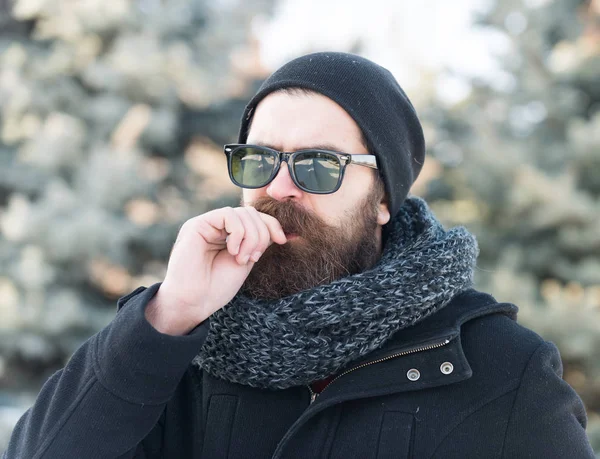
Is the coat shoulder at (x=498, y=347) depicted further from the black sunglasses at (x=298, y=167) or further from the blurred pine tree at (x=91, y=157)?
the blurred pine tree at (x=91, y=157)

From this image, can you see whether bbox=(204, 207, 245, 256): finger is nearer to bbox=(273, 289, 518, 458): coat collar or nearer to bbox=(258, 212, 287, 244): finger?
bbox=(258, 212, 287, 244): finger

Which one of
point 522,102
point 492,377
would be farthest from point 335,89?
point 522,102

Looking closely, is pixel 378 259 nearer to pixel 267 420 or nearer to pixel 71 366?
pixel 267 420

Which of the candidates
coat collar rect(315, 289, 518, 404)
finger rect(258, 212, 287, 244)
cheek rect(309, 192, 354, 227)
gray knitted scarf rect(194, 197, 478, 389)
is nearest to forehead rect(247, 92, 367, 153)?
cheek rect(309, 192, 354, 227)

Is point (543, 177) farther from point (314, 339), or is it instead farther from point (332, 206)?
point (314, 339)

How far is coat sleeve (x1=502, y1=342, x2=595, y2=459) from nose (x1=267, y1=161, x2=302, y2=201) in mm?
800

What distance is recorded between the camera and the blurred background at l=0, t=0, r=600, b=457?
5145 millimetres

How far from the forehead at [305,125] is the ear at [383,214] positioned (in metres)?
0.23

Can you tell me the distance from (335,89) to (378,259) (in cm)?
58

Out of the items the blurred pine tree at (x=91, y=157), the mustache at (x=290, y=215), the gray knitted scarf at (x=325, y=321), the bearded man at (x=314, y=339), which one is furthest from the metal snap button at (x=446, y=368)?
the blurred pine tree at (x=91, y=157)

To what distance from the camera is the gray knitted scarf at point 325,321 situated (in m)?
1.76

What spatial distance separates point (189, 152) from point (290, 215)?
587cm

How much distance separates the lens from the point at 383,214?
7.22 ft

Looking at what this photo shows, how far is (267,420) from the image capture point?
1794mm
